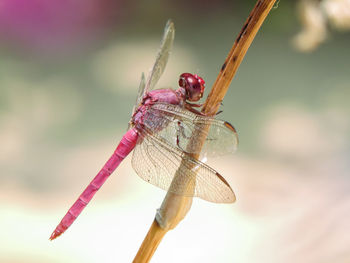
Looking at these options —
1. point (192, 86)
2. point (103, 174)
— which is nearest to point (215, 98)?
point (192, 86)

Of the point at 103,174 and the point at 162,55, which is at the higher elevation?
the point at 162,55

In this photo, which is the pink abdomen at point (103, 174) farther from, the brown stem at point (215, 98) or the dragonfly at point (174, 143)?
the brown stem at point (215, 98)

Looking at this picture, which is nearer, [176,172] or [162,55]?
[176,172]

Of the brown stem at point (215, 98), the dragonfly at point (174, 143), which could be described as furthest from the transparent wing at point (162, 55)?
the brown stem at point (215, 98)

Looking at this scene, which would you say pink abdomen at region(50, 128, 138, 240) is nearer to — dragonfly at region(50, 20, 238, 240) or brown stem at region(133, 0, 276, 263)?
dragonfly at region(50, 20, 238, 240)

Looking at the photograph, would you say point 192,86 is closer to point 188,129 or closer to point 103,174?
point 188,129

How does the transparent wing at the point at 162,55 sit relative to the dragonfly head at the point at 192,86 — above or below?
above

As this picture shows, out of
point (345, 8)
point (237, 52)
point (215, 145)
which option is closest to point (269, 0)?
point (237, 52)

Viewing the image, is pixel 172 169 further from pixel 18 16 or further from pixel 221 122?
pixel 18 16
